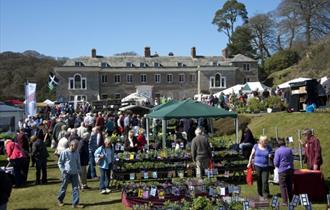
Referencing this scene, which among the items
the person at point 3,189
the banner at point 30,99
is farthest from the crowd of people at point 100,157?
the banner at point 30,99

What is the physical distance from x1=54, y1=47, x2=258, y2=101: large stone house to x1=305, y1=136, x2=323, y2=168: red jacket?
5250cm

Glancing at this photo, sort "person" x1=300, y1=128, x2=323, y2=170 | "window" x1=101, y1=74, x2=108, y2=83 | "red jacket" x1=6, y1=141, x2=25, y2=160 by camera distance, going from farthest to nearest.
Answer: "window" x1=101, y1=74, x2=108, y2=83
"red jacket" x1=6, y1=141, x2=25, y2=160
"person" x1=300, y1=128, x2=323, y2=170

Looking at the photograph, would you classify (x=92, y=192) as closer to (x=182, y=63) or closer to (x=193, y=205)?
(x=193, y=205)

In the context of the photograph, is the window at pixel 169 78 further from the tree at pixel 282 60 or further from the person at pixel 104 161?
the person at pixel 104 161

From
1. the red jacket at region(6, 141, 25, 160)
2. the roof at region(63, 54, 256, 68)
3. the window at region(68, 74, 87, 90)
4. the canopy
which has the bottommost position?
the red jacket at region(6, 141, 25, 160)

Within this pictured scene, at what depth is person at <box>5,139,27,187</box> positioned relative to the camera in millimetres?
13105

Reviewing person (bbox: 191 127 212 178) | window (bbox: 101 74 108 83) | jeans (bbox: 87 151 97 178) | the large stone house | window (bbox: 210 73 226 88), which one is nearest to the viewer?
person (bbox: 191 127 212 178)

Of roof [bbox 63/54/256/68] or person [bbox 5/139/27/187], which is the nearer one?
person [bbox 5/139/27/187]

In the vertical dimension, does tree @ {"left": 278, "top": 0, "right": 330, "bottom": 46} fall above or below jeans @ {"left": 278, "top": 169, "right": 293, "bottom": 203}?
above

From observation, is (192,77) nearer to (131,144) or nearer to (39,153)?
(131,144)

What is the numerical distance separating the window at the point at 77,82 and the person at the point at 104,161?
52.3 meters

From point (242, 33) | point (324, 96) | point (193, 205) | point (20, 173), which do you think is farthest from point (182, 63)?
point (193, 205)

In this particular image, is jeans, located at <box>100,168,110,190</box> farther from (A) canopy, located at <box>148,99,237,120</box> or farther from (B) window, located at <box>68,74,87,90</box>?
(B) window, located at <box>68,74,87,90</box>

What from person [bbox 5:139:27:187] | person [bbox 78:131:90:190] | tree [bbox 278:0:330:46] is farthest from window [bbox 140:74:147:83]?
person [bbox 78:131:90:190]
